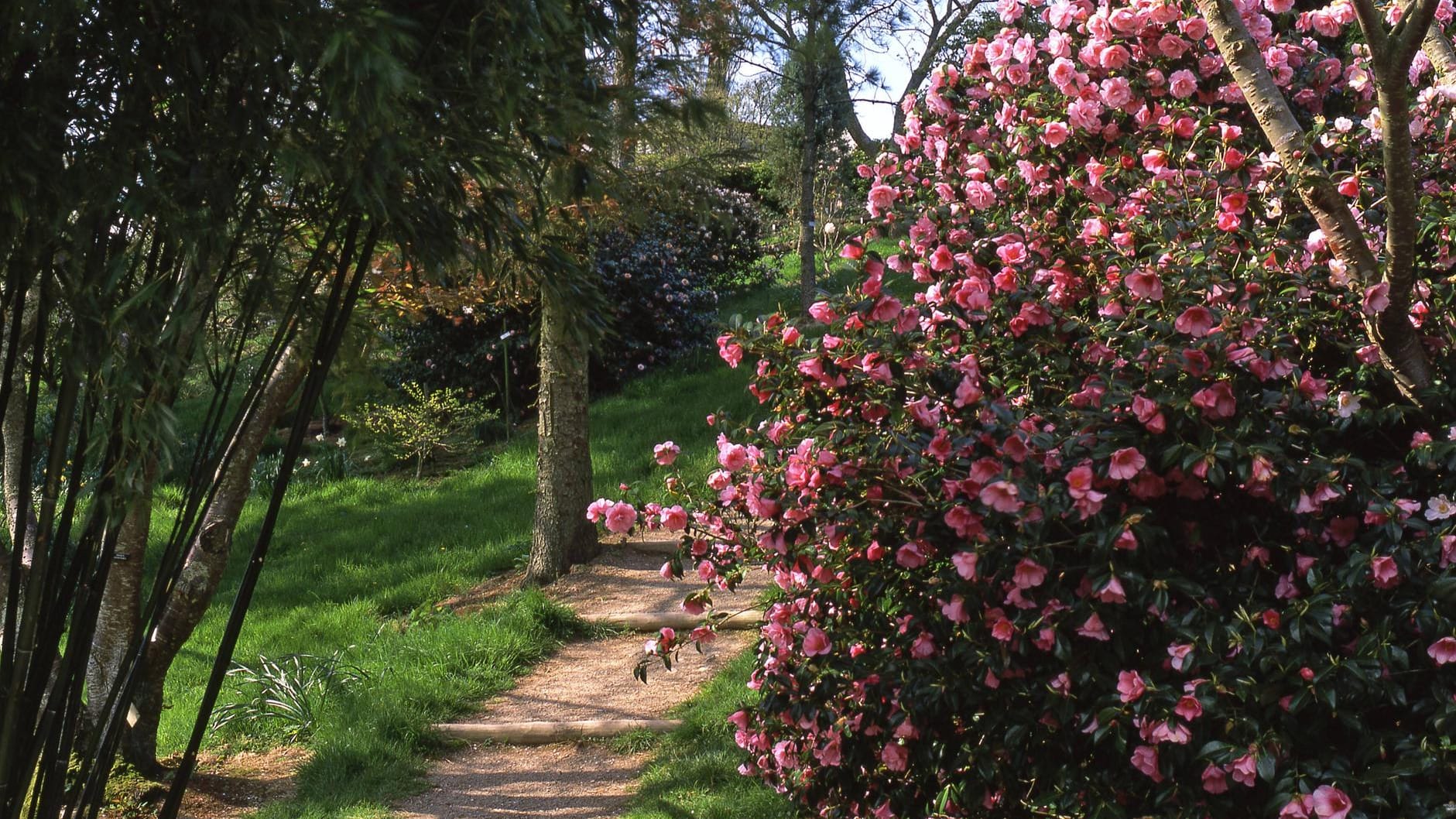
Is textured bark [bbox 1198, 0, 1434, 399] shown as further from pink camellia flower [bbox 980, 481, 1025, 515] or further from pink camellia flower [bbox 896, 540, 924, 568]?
pink camellia flower [bbox 896, 540, 924, 568]

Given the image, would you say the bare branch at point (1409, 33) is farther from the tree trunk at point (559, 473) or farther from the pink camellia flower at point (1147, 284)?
the tree trunk at point (559, 473)

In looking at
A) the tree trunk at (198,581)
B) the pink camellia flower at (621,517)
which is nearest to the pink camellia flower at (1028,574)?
the pink camellia flower at (621,517)

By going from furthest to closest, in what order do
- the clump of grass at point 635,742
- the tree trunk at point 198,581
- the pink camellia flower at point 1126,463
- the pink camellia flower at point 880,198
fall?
1. the clump of grass at point 635,742
2. the tree trunk at point 198,581
3. the pink camellia flower at point 880,198
4. the pink camellia flower at point 1126,463

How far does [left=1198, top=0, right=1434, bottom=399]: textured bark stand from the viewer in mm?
2350

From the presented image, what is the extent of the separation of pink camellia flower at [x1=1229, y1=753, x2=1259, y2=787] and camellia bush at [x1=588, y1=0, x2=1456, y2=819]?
0.01 metres

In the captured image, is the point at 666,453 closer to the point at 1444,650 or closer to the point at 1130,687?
the point at 1130,687

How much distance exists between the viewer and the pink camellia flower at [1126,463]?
2279mm

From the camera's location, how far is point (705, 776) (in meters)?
4.19

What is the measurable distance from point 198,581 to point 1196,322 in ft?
12.3

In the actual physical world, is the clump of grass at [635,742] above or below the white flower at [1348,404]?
below

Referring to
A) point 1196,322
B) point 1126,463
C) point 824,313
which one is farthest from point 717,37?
point 1126,463

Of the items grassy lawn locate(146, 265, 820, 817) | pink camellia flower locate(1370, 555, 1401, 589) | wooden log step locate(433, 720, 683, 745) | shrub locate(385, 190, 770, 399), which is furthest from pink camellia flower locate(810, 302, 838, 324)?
shrub locate(385, 190, 770, 399)


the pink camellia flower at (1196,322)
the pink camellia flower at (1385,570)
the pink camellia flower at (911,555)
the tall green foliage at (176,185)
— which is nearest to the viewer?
the tall green foliage at (176,185)

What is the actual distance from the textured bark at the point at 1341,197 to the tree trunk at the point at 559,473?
4.47 meters
